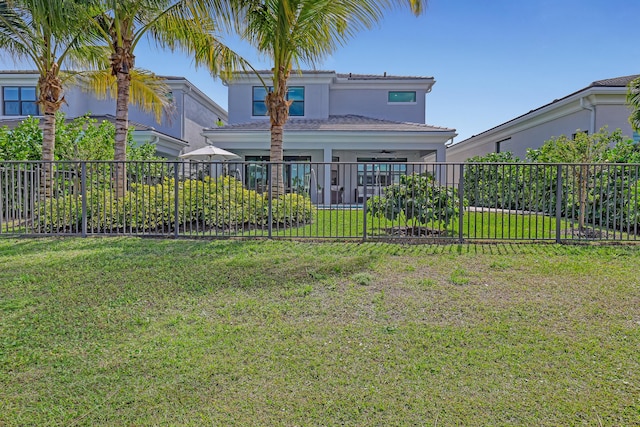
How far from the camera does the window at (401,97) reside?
21.1 metres

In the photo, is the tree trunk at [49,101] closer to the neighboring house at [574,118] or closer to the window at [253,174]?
the window at [253,174]

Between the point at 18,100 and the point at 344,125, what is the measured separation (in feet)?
54.1

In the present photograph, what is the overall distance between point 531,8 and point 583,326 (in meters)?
10.8

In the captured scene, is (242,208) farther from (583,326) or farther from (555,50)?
(555,50)

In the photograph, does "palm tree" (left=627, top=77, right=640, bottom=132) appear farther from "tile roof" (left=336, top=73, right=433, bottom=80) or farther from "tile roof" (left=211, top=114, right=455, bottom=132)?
"tile roof" (left=336, top=73, right=433, bottom=80)

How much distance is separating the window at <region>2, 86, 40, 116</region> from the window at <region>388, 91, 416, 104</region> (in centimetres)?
1779

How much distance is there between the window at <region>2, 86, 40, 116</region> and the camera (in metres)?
21.0

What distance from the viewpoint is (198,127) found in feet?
77.6

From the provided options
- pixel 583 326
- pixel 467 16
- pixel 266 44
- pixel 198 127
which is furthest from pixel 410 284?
pixel 198 127

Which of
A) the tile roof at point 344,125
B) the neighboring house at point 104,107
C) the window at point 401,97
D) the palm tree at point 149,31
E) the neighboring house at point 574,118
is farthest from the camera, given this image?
the window at point 401,97

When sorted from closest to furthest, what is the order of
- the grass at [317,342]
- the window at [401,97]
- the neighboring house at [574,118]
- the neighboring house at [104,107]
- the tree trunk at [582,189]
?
the grass at [317,342] → the tree trunk at [582,189] → the neighboring house at [574,118] → the neighboring house at [104,107] → the window at [401,97]

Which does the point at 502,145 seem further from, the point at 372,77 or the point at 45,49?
the point at 45,49

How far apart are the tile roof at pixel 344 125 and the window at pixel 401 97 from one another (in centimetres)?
129

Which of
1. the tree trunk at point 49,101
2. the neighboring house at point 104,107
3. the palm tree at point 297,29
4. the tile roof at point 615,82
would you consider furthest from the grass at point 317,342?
the neighboring house at point 104,107
